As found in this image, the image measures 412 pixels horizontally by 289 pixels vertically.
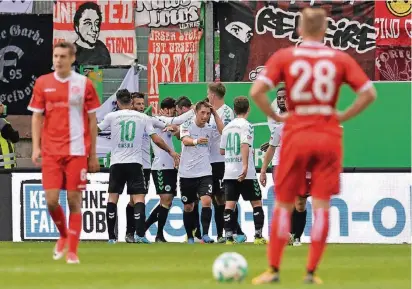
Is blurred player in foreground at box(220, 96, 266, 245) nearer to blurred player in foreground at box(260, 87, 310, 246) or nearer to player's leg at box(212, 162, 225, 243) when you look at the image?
blurred player in foreground at box(260, 87, 310, 246)

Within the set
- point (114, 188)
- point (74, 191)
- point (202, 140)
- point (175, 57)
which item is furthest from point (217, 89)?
point (175, 57)

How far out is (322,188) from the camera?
10.0 m

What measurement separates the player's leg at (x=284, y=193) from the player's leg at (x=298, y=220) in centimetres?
658

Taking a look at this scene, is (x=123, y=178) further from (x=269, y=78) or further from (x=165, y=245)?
(x=269, y=78)

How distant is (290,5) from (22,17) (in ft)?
18.3

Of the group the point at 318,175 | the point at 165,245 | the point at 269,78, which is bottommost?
the point at 165,245

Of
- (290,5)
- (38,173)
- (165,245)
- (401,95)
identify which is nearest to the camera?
(165,245)

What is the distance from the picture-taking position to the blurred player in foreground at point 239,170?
17562 mm

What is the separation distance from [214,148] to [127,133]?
1.48 meters

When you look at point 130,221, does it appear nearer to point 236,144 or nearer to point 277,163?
point 236,144

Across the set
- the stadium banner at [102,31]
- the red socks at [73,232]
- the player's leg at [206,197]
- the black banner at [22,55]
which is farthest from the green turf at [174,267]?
the black banner at [22,55]

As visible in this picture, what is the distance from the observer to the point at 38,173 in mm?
20062

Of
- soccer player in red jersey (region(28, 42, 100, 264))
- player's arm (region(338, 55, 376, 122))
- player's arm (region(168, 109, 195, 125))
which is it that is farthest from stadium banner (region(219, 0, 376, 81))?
player's arm (region(338, 55, 376, 122))

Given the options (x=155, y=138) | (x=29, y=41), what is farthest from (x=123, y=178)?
(x=29, y=41)
